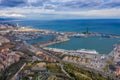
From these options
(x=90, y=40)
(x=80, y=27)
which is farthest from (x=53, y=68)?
(x=80, y=27)

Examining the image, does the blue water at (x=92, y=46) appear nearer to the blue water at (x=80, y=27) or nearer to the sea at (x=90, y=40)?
the sea at (x=90, y=40)

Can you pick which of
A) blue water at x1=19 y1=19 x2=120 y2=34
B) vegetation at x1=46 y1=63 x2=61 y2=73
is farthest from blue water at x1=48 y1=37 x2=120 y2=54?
blue water at x1=19 y1=19 x2=120 y2=34

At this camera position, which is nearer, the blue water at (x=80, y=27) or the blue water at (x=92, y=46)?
the blue water at (x=92, y=46)

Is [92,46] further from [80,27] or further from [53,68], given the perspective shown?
[80,27]

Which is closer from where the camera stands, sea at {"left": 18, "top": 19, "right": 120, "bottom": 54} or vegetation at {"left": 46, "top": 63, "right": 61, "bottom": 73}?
vegetation at {"left": 46, "top": 63, "right": 61, "bottom": 73}

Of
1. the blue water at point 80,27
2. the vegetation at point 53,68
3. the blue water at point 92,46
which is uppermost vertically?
the vegetation at point 53,68

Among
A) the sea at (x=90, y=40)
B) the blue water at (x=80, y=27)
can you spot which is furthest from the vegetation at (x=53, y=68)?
the blue water at (x=80, y=27)

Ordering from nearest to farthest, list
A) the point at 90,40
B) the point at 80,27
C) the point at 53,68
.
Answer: the point at 53,68 → the point at 90,40 → the point at 80,27

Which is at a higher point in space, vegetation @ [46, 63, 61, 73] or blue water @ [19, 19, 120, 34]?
vegetation @ [46, 63, 61, 73]

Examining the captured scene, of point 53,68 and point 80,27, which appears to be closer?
point 53,68

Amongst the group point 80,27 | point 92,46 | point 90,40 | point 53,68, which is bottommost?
point 80,27

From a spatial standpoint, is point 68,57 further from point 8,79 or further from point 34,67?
point 8,79

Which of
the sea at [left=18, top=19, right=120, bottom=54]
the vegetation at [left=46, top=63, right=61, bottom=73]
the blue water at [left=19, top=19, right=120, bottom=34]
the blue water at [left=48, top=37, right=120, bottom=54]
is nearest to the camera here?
the vegetation at [left=46, top=63, right=61, bottom=73]

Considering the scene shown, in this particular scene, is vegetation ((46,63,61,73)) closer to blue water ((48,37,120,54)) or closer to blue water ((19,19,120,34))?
blue water ((48,37,120,54))
